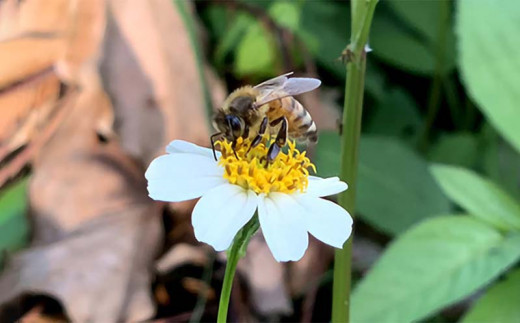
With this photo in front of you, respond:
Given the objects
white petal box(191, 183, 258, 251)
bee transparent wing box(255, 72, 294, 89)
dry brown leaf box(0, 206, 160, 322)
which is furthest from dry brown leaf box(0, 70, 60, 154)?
white petal box(191, 183, 258, 251)


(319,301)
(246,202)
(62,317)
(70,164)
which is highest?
(246,202)

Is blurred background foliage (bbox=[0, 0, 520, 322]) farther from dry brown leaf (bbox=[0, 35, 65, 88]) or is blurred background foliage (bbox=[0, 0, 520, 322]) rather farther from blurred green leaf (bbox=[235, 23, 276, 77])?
dry brown leaf (bbox=[0, 35, 65, 88])

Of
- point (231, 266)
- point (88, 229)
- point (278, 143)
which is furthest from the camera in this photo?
point (88, 229)

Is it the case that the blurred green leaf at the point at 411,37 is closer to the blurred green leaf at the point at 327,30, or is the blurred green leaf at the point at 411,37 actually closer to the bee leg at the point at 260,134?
the blurred green leaf at the point at 327,30

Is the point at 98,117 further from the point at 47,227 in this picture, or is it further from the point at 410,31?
the point at 410,31

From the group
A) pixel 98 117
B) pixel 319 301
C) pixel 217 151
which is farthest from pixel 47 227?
pixel 217 151

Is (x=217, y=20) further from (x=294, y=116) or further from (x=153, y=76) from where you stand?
(x=294, y=116)

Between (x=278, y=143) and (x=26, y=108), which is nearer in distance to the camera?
(x=278, y=143)

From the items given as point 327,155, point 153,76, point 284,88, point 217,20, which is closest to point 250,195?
point 284,88
